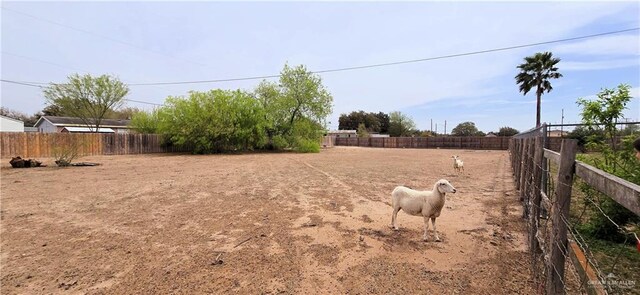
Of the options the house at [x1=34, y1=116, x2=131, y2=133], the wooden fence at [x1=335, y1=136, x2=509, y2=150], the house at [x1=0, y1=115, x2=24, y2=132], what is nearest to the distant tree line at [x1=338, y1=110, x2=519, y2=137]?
the wooden fence at [x1=335, y1=136, x2=509, y2=150]

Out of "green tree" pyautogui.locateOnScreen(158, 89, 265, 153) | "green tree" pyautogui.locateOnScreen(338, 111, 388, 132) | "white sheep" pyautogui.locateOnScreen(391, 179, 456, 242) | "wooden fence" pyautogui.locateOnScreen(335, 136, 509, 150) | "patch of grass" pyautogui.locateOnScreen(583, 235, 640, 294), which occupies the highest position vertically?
"green tree" pyautogui.locateOnScreen(338, 111, 388, 132)

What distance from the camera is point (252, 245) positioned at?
170 inches

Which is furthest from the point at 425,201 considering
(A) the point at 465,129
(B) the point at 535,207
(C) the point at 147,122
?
(A) the point at 465,129

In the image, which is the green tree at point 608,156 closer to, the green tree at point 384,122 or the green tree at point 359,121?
the green tree at point 359,121

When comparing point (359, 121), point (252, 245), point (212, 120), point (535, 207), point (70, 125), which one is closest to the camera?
point (535, 207)

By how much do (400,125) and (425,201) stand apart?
73629 millimetres

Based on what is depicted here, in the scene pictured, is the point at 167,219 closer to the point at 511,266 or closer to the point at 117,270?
the point at 117,270

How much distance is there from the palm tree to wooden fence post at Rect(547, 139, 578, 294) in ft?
101

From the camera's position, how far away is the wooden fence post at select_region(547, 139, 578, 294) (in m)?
2.23

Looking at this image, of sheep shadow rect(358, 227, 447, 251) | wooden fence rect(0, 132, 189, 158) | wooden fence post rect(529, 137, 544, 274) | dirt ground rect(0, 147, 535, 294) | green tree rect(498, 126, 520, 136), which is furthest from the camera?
green tree rect(498, 126, 520, 136)

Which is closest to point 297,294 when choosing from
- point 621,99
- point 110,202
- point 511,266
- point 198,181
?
point 511,266

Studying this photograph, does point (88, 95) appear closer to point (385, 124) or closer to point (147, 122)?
point (147, 122)

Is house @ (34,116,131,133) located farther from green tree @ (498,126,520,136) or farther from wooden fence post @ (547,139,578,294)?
green tree @ (498,126,520,136)

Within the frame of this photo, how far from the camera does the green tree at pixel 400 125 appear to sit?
2948 inches
